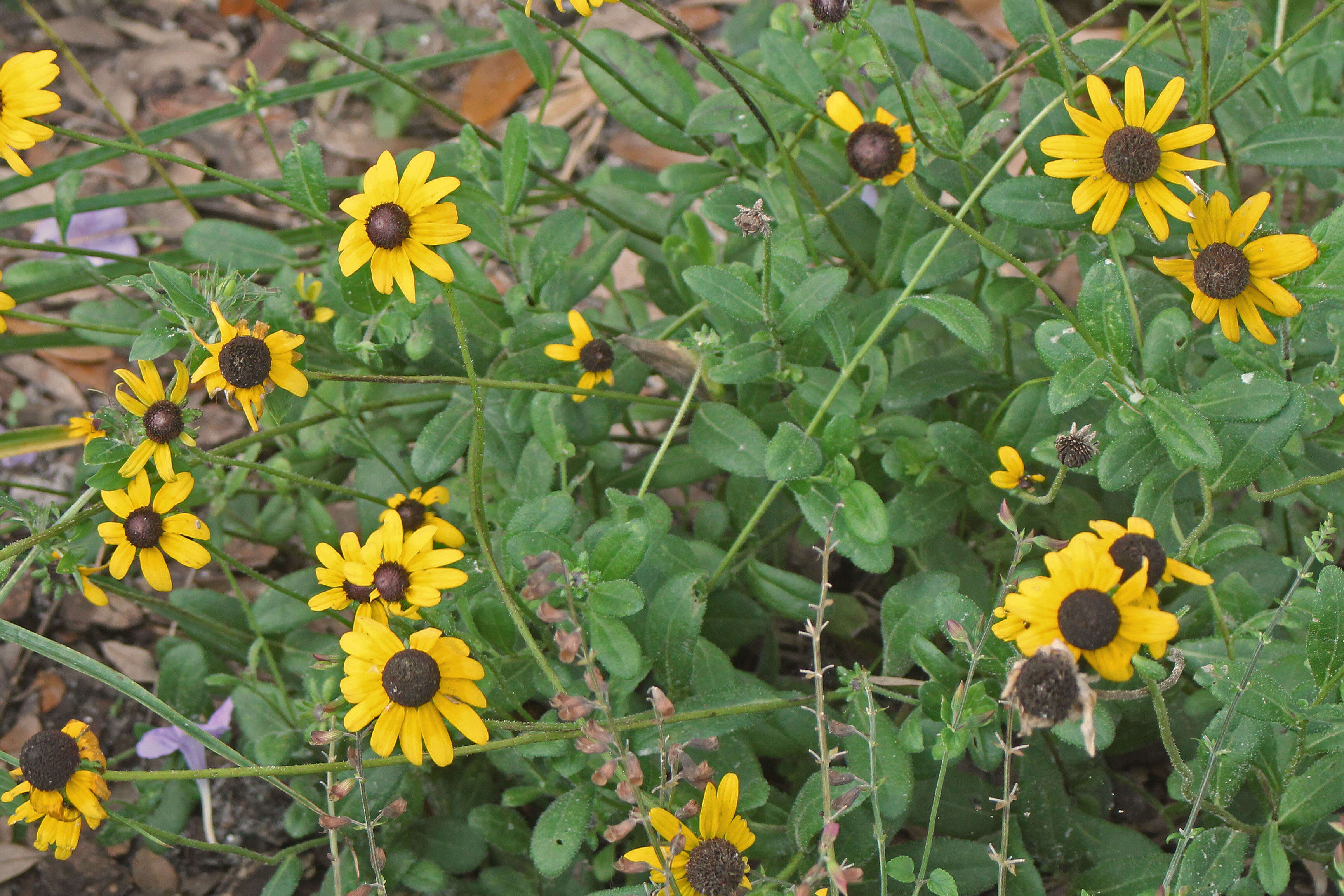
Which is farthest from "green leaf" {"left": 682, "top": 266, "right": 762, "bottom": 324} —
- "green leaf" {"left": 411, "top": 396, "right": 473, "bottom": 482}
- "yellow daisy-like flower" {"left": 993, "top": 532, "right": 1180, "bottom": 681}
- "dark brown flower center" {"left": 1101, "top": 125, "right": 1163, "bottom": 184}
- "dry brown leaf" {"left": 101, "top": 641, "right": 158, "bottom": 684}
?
"dry brown leaf" {"left": 101, "top": 641, "right": 158, "bottom": 684}

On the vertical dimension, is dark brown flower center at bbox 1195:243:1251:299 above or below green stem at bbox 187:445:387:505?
above

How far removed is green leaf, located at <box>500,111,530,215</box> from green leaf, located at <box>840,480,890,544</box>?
0.90m

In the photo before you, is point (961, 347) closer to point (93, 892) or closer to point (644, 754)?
point (644, 754)

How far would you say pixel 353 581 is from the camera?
180 cm

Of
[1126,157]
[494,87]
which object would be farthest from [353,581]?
[494,87]

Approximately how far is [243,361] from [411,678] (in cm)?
62

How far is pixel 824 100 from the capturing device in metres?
2.42

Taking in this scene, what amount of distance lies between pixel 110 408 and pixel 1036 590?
1.49 m

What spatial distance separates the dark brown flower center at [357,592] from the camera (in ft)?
5.95

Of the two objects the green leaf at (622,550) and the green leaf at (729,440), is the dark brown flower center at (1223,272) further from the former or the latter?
the green leaf at (622,550)

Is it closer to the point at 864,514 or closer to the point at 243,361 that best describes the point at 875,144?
the point at 864,514

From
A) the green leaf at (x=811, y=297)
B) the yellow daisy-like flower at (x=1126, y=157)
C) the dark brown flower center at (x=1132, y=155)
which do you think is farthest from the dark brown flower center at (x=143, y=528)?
the dark brown flower center at (x=1132, y=155)

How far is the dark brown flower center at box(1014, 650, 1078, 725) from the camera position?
124cm

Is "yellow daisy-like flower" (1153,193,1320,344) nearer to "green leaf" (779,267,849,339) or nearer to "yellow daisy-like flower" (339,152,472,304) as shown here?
"green leaf" (779,267,849,339)
